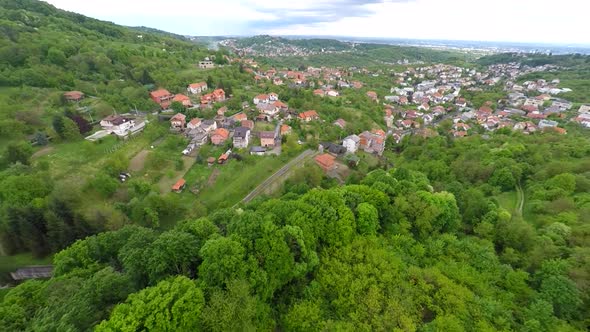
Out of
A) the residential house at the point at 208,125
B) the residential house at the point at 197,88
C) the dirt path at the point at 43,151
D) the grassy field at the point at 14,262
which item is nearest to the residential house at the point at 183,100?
the residential house at the point at 197,88

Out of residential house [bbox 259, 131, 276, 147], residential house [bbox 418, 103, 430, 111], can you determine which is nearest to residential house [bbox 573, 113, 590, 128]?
residential house [bbox 418, 103, 430, 111]

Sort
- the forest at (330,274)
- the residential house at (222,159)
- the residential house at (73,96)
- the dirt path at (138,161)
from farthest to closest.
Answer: the residential house at (73,96), the residential house at (222,159), the dirt path at (138,161), the forest at (330,274)

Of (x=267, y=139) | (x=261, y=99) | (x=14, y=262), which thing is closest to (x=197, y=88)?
(x=261, y=99)

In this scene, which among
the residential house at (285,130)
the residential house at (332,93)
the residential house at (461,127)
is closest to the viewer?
the residential house at (285,130)

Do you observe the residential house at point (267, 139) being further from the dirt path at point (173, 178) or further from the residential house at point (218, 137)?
the dirt path at point (173, 178)

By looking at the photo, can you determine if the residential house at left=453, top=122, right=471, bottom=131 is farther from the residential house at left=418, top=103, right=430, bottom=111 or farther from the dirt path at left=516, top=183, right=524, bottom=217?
the dirt path at left=516, top=183, right=524, bottom=217

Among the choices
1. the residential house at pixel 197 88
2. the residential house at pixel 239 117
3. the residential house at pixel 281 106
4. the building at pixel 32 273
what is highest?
the residential house at pixel 197 88
